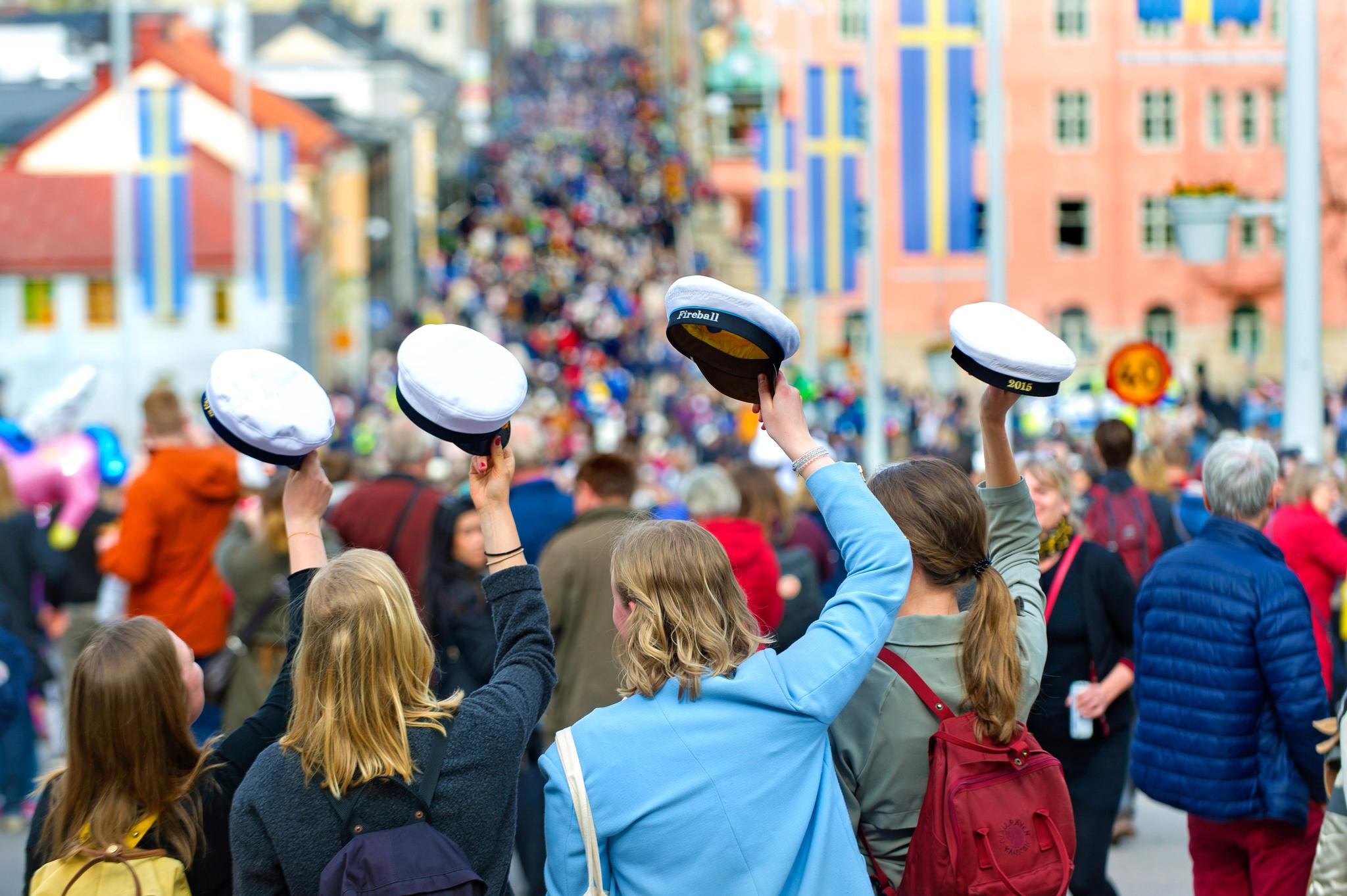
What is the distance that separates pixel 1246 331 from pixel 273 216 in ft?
113

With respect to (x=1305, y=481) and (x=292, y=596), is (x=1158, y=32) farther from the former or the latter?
(x=292, y=596)

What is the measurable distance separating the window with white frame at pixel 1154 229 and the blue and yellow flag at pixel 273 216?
31992 millimetres

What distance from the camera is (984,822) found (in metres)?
3.59

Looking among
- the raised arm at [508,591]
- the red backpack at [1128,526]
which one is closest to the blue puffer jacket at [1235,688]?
the raised arm at [508,591]

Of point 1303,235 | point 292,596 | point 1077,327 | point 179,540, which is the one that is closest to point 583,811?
point 292,596

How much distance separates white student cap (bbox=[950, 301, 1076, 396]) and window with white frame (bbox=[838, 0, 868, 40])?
49.5m

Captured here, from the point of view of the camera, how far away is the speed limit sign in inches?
460

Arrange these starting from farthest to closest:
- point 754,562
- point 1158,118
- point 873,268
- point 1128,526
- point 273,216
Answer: point 1158,118
point 273,216
point 873,268
point 1128,526
point 754,562

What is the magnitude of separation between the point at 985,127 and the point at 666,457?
6814 millimetres

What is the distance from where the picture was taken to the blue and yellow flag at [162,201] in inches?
950

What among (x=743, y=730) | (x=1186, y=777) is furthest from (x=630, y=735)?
(x=1186, y=777)

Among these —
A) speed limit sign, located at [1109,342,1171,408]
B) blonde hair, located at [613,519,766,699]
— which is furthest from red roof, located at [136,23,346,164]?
blonde hair, located at [613,519,766,699]

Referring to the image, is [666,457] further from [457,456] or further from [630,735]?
[630,735]

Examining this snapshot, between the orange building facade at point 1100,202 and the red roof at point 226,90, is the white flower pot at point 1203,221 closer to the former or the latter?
the orange building facade at point 1100,202
